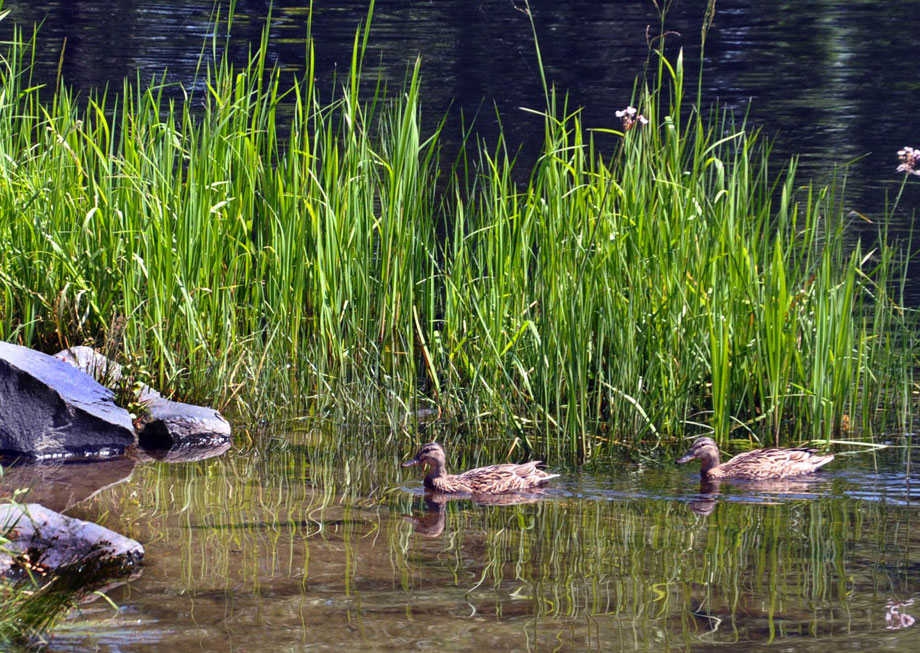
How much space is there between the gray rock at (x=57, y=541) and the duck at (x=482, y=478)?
5.00 feet

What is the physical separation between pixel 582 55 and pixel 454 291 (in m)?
15.7

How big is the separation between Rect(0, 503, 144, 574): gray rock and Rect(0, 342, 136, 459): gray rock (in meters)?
1.54

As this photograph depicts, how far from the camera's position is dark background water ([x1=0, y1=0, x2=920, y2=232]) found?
52.1 ft

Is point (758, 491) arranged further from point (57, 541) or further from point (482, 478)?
point (57, 541)

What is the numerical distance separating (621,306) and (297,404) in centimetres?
187

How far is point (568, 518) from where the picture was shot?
559 cm

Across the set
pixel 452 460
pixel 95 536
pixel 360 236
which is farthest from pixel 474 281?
pixel 95 536

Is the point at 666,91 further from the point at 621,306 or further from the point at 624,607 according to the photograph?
the point at 624,607

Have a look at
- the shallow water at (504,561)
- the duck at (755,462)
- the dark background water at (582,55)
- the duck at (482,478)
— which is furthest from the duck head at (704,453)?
the dark background water at (582,55)

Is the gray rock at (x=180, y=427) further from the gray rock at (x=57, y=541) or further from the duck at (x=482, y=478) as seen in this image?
the gray rock at (x=57, y=541)

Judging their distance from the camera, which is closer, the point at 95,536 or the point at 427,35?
the point at 95,536

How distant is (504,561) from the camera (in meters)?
5.06

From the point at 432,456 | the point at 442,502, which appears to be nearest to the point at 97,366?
the point at 432,456

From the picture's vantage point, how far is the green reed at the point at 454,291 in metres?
6.60
